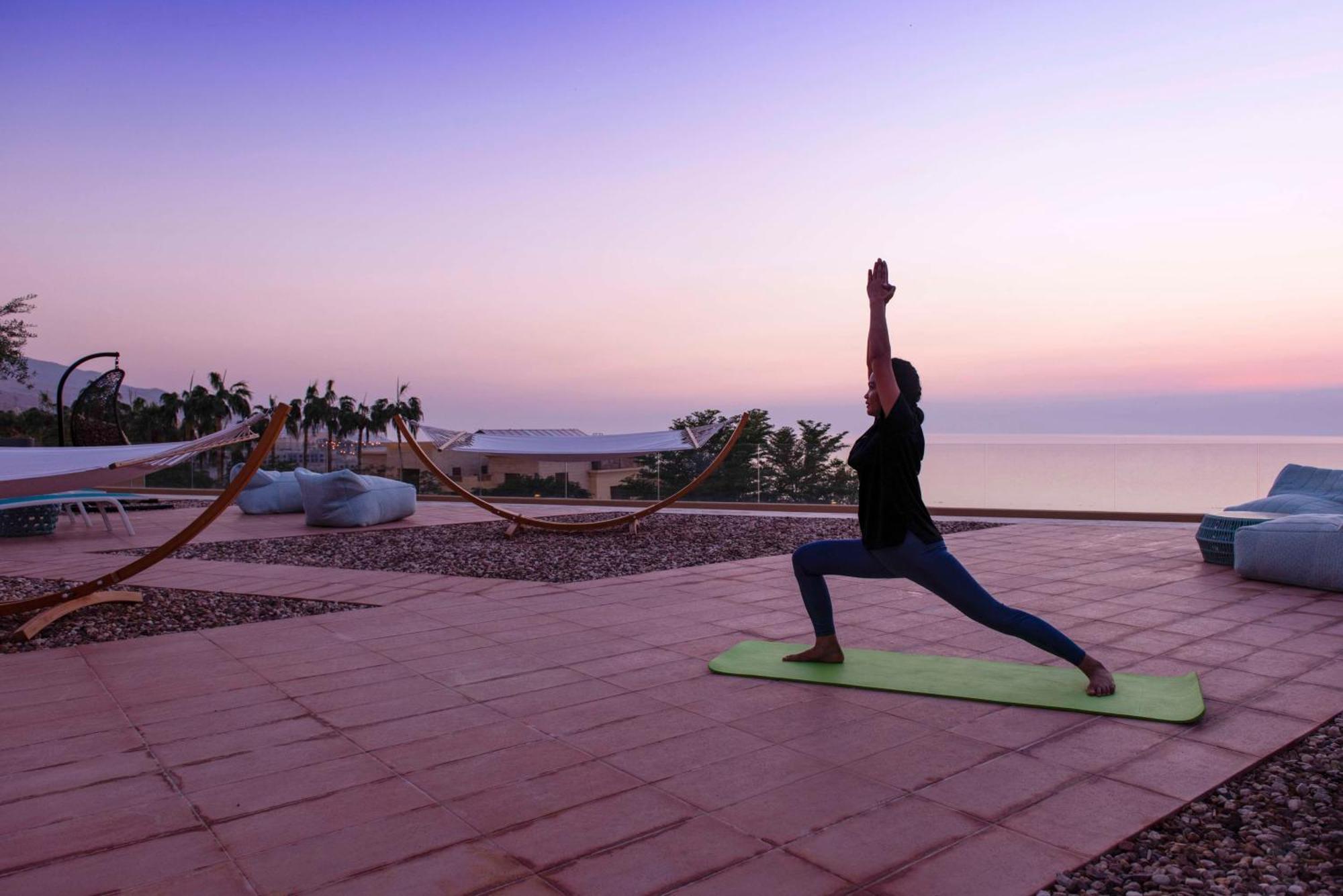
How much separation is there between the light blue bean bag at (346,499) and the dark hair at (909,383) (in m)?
7.37

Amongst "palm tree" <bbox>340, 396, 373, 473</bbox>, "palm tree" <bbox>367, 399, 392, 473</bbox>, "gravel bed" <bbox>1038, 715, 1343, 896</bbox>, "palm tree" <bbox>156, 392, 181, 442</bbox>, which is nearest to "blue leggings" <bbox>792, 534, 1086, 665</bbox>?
"gravel bed" <bbox>1038, 715, 1343, 896</bbox>

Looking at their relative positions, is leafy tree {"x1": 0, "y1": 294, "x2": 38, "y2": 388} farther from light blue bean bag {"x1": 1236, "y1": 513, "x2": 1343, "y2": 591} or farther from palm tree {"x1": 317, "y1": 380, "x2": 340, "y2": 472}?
palm tree {"x1": 317, "y1": 380, "x2": 340, "y2": 472}

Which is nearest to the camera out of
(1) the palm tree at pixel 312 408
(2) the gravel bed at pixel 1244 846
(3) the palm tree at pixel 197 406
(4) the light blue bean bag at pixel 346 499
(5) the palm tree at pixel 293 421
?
(2) the gravel bed at pixel 1244 846

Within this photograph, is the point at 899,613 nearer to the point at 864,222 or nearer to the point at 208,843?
the point at 208,843

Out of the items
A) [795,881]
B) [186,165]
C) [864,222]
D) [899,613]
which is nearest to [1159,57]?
[864,222]

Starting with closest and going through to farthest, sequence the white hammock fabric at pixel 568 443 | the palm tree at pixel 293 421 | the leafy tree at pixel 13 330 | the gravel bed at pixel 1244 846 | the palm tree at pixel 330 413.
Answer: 1. the gravel bed at pixel 1244 846
2. the palm tree at pixel 293 421
3. the white hammock fabric at pixel 568 443
4. the leafy tree at pixel 13 330
5. the palm tree at pixel 330 413

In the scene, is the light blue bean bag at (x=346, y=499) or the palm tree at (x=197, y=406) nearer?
the light blue bean bag at (x=346, y=499)

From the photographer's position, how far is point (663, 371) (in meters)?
20.4

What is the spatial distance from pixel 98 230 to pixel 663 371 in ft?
38.5

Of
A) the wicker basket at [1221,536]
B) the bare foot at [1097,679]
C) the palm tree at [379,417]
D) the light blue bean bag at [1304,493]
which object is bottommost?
the bare foot at [1097,679]

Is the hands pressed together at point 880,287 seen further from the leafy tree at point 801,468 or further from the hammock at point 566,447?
the leafy tree at point 801,468

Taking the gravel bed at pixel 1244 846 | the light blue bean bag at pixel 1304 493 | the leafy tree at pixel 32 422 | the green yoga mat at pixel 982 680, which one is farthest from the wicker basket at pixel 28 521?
the leafy tree at pixel 32 422

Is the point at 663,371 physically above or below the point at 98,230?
below

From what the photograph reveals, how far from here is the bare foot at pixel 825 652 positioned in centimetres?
304
